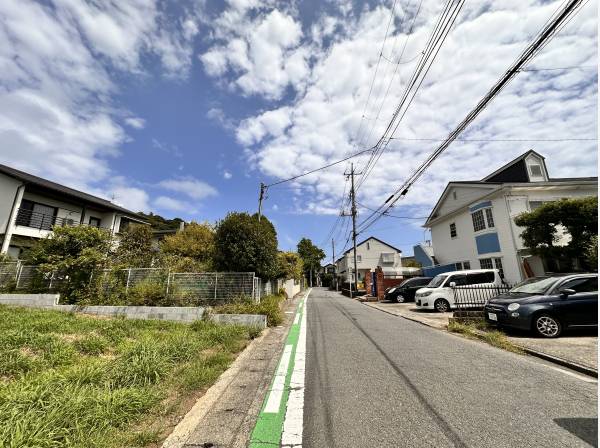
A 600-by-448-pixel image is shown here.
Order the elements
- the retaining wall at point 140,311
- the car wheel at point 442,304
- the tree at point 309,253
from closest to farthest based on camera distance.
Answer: the retaining wall at point 140,311 < the car wheel at point 442,304 < the tree at point 309,253

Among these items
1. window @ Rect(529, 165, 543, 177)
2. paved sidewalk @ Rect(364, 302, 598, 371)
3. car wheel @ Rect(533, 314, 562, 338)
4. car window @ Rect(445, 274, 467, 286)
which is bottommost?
paved sidewalk @ Rect(364, 302, 598, 371)

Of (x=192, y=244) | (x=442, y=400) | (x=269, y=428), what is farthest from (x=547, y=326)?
(x=192, y=244)

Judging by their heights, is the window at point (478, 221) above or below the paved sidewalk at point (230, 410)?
above

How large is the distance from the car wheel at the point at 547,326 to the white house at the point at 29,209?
20.1m

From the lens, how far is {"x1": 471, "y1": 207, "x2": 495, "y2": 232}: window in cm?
1687

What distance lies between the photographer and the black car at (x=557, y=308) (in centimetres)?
691

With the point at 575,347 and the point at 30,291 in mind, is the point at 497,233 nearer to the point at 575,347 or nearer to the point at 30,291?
the point at 575,347

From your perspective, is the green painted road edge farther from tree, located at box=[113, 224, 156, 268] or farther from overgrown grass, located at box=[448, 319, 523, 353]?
tree, located at box=[113, 224, 156, 268]

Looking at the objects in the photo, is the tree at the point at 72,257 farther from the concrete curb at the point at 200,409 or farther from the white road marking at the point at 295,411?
the white road marking at the point at 295,411

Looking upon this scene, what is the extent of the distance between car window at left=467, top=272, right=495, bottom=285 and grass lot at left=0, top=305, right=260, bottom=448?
11.4m

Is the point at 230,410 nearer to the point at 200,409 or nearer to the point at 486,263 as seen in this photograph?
the point at 200,409

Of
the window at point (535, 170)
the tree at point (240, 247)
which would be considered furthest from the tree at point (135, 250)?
the window at point (535, 170)

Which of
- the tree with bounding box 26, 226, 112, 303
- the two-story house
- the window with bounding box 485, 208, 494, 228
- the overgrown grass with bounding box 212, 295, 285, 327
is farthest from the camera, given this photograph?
the two-story house

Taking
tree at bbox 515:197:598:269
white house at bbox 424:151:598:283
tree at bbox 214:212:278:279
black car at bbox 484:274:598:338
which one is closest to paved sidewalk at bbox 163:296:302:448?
black car at bbox 484:274:598:338
